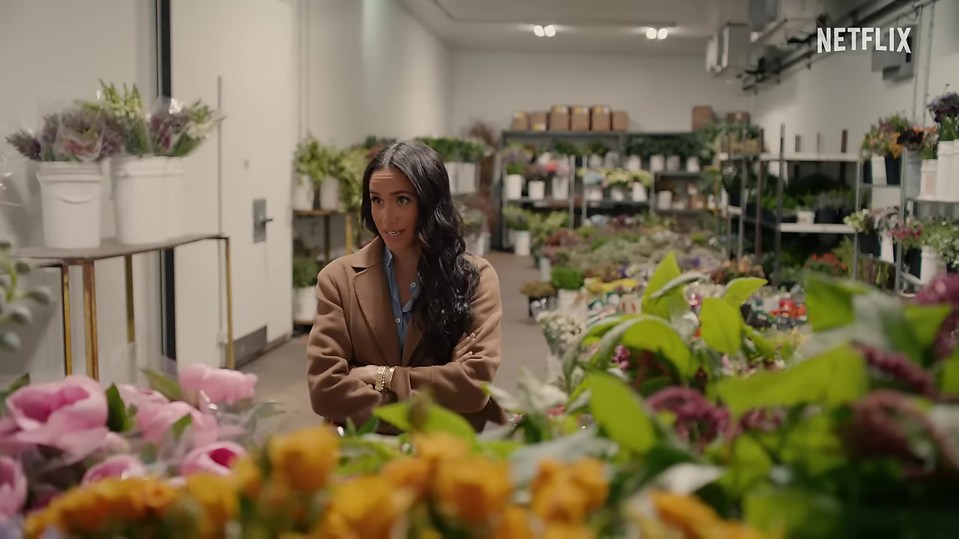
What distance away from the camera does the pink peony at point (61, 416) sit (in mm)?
831

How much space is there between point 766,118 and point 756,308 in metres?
9.98

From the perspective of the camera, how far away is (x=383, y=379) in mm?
2209

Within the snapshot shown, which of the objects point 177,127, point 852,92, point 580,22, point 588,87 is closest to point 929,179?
point 852,92

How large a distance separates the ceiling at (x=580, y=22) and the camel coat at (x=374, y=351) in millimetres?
9126

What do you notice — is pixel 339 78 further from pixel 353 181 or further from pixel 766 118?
pixel 766 118

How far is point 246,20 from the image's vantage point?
610 centimetres

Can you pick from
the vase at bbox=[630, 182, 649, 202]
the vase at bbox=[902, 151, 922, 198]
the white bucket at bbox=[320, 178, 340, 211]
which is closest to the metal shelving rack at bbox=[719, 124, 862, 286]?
the vase at bbox=[902, 151, 922, 198]

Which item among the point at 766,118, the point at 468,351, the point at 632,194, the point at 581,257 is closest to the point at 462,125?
the point at 632,194

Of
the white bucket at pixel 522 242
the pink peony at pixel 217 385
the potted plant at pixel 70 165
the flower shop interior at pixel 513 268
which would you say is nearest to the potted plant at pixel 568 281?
the flower shop interior at pixel 513 268

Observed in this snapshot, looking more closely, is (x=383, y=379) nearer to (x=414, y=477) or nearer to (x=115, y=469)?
(x=115, y=469)

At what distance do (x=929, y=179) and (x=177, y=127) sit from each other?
440 centimetres

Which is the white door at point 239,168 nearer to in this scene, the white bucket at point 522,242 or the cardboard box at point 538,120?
the white bucket at point 522,242

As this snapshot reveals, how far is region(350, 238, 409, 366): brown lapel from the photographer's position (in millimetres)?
2281

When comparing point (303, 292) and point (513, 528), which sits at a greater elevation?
point (513, 528)
